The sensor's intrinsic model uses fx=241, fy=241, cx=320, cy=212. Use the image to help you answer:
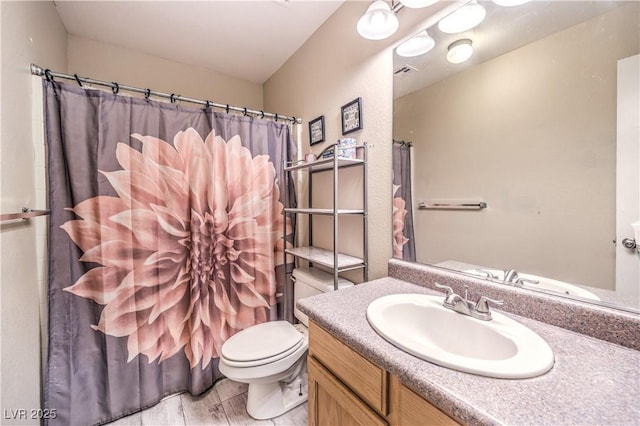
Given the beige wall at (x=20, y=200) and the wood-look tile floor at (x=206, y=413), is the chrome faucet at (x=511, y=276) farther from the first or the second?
the beige wall at (x=20, y=200)

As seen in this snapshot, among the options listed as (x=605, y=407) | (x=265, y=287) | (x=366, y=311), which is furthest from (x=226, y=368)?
(x=605, y=407)

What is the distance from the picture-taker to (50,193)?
123 cm

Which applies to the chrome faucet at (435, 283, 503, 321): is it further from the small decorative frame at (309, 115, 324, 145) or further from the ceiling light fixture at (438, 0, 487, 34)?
the small decorative frame at (309, 115, 324, 145)

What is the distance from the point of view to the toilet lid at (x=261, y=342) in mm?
1260

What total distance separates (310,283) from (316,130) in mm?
1077

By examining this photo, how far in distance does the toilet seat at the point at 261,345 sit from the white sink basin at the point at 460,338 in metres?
0.69

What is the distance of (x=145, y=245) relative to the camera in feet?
4.66

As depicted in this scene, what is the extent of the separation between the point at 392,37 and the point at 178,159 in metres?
1.40

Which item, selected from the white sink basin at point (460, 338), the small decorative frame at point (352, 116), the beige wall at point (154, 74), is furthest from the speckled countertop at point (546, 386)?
the beige wall at point (154, 74)

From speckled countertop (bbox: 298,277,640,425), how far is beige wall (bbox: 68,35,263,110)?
2.42m

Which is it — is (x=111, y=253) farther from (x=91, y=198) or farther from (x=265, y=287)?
(x=265, y=287)

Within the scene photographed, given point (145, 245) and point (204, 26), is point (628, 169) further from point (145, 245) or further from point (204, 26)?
point (204, 26)

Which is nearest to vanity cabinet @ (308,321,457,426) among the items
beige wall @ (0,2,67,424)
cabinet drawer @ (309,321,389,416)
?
cabinet drawer @ (309,321,389,416)

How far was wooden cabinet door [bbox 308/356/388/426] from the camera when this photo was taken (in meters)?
0.72
